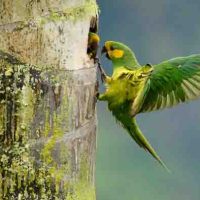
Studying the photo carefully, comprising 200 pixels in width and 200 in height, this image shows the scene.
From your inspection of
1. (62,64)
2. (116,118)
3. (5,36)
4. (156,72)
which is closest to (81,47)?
(62,64)

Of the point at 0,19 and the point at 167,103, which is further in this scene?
the point at 167,103

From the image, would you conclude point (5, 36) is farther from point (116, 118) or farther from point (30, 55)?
point (116, 118)

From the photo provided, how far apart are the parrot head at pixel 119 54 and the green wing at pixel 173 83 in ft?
0.49

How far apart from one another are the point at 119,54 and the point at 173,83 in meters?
0.23

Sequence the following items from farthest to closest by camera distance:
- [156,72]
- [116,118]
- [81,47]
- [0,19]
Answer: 1. [116,118]
2. [156,72]
3. [81,47]
4. [0,19]

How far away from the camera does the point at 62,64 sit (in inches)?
70.6

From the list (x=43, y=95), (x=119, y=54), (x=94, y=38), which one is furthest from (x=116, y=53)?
(x=43, y=95)

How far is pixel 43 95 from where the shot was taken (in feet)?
5.81

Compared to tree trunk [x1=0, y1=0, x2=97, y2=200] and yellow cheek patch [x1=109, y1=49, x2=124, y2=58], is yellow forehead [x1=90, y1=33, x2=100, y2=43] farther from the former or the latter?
yellow cheek patch [x1=109, y1=49, x2=124, y2=58]

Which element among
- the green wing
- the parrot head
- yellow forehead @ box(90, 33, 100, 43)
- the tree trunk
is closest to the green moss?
the tree trunk

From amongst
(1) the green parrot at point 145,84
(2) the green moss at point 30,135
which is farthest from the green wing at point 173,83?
(2) the green moss at point 30,135

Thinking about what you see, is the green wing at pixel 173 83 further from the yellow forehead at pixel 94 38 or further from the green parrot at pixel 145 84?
the yellow forehead at pixel 94 38

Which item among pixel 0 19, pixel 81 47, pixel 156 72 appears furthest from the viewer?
pixel 156 72

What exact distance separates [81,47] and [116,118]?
64cm
